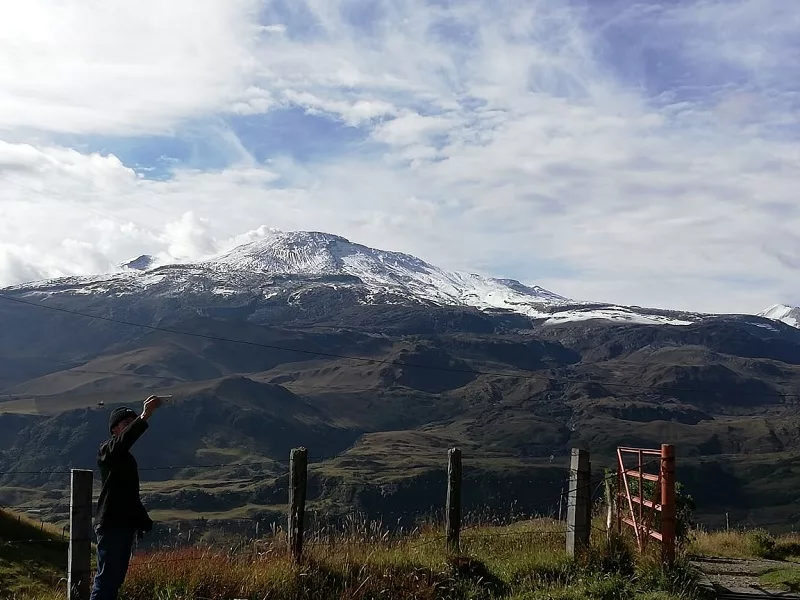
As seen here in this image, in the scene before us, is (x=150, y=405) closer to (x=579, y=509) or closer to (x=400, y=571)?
(x=400, y=571)

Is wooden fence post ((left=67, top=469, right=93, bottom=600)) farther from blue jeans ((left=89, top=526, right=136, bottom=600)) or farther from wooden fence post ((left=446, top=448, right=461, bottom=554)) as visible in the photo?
wooden fence post ((left=446, top=448, right=461, bottom=554))

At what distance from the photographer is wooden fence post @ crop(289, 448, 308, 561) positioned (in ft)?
32.9

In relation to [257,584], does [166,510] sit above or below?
below

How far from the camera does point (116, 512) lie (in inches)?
305

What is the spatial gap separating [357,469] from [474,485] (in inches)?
1021

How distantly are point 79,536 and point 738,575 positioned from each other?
9.25 metres

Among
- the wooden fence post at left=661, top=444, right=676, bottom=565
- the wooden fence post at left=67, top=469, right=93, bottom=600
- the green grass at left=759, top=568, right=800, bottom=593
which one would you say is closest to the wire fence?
the wooden fence post at left=67, top=469, right=93, bottom=600

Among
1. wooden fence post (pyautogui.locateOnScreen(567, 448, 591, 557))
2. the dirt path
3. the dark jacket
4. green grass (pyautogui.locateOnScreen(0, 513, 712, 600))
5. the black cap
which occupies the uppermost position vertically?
the black cap

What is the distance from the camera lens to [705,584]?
1145cm

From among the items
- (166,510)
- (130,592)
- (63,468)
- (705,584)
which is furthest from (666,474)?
(63,468)

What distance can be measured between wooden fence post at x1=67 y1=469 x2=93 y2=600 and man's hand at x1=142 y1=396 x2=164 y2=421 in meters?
1.03

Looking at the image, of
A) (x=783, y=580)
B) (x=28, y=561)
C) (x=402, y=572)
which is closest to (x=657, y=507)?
(x=783, y=580)

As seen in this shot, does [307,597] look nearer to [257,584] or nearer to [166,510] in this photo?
[257,584]

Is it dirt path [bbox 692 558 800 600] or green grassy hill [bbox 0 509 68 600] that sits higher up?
dirt path [bbox 692 558 800 600]
